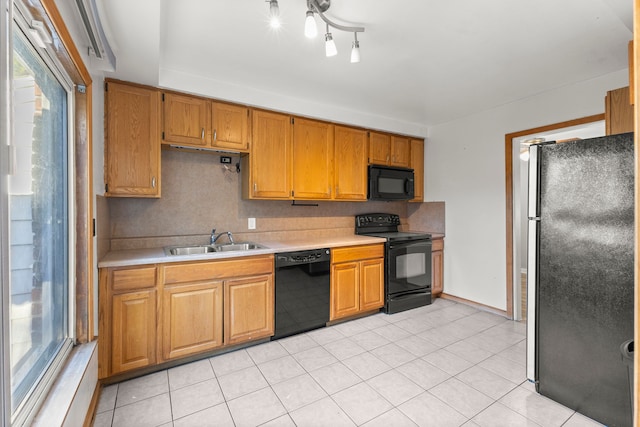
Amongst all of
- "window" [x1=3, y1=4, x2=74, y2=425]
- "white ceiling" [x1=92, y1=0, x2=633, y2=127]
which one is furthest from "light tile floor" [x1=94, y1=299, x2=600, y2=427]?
"white ceiling" [x1=92, y1=0, x2=633, y2=127]

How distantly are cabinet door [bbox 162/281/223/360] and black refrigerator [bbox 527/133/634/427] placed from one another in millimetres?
2289

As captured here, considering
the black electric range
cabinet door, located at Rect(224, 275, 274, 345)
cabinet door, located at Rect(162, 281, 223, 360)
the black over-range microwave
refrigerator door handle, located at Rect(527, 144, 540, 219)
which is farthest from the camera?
the black over-range microwave

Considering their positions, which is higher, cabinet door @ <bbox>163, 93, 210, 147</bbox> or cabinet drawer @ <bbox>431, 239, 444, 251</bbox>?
cabinet door @ <bbox>163, 93, 210, 147</bbox>

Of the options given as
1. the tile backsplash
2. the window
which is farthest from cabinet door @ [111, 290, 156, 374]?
the tile backsplash

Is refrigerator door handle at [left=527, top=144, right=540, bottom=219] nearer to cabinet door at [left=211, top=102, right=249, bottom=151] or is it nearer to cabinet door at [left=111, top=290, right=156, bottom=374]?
cabinet door at [left=211, top=102, right=249, bottom=151]

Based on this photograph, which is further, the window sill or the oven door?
the oven door

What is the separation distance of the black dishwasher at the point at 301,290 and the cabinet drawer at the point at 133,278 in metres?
0.98

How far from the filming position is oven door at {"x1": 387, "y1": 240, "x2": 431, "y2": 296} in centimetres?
342

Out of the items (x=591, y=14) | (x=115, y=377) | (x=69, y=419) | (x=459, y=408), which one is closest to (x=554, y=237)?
(x=459, y=408)

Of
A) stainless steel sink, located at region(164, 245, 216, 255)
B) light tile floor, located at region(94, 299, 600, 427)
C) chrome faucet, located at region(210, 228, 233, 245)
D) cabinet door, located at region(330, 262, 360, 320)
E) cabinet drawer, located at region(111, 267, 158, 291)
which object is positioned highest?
chrome faucet, located at region(210, 228, 233, 245)

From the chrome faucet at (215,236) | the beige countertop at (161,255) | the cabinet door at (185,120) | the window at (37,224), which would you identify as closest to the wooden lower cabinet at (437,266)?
the beige countertop at (161,255)

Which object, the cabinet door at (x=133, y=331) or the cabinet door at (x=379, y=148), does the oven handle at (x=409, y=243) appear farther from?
the cabinet door at (x=133, y=331)

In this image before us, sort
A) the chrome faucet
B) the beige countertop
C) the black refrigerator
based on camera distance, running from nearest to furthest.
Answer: the black refrigerator, the beige countertop, the chrome faucet

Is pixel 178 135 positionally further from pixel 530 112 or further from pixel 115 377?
pixel 530 112
